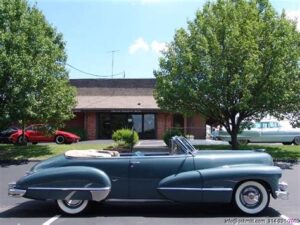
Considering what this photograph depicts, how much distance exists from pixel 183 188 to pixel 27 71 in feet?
43.1

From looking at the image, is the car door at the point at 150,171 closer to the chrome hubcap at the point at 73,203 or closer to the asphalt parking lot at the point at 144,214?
the asphalt parking lot at the point at 144,214

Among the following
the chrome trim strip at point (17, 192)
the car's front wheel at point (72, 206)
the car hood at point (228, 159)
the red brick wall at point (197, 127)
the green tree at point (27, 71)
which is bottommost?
the car's front wheel at point (72, 206)

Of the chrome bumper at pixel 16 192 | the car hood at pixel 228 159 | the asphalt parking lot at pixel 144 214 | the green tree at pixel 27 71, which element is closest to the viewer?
the asphalt parking lot at pixel 144 214

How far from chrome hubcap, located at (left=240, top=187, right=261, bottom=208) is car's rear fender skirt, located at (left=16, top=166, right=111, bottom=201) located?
239 centimetres

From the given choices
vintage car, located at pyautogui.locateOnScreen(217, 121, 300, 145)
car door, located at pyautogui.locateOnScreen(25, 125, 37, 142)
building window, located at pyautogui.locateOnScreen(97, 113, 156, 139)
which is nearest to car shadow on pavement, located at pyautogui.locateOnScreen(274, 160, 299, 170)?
vintage car, located at pyautogui.locateOnScreen(217, 121, 300, 145)

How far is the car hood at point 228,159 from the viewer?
28.9 feet

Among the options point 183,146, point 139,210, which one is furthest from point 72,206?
point 183,146

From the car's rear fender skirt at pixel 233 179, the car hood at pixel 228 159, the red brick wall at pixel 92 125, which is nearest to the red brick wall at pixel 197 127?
the red brick wall at pixel 92 125

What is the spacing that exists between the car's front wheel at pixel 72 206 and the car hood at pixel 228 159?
2.16m

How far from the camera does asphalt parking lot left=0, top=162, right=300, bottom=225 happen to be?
26.6ft

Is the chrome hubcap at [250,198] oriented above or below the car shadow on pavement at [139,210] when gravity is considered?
above

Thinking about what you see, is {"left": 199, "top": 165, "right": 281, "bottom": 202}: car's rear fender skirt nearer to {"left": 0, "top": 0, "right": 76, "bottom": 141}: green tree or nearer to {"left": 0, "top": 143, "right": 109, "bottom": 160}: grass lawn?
{"left": 0, "top": 0, "right": 76, "bottom": 141}: green tree

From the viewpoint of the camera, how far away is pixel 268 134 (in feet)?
96.0

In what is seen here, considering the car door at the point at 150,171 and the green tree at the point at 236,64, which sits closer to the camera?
the car door at the point at 150,171
